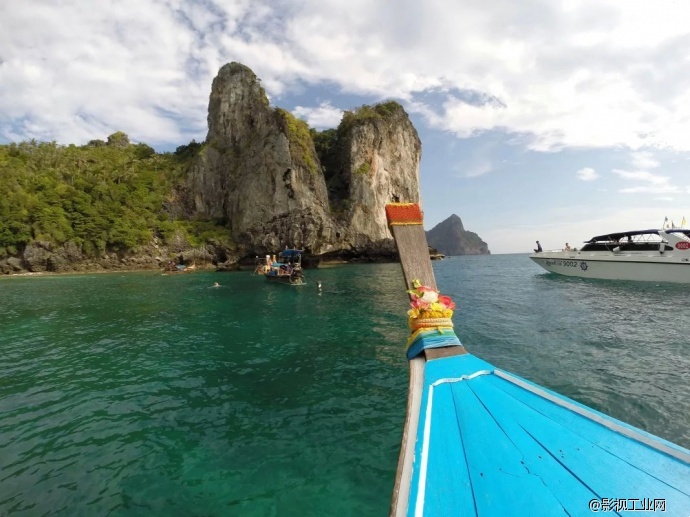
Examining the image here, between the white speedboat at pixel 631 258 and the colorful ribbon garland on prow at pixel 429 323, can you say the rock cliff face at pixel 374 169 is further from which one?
the colorful ribbon garland on prow at pixel 429 323

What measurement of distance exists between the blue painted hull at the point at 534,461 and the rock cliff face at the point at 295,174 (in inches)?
2051

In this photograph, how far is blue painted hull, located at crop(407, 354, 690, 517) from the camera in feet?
6.21

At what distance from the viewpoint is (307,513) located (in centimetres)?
378

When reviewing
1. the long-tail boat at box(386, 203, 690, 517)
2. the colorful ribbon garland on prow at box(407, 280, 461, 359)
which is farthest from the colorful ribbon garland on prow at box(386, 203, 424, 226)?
the long-tail boat at box(386, 203, 690, 517)

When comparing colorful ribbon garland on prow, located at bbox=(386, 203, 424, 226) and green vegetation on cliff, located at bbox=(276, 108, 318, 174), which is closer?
colorful ribbon garland on prow, located at bbox=(386, 203, 424, 226)

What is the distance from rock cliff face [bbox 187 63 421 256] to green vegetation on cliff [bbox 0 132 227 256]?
731cm

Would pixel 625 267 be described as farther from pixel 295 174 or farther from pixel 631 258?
pixel 295 174

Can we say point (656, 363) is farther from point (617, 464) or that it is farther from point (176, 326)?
point (176, 326)

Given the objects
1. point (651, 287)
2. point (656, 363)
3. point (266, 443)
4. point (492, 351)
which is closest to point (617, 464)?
point (266, 443)

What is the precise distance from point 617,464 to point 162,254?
65005 mm

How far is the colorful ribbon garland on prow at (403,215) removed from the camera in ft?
21.0

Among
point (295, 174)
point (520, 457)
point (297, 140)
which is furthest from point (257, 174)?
point (520, 457)

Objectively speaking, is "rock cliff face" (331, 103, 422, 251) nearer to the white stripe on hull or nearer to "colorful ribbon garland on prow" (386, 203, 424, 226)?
the white stripe on hull

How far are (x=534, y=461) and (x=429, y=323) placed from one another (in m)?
2.47
